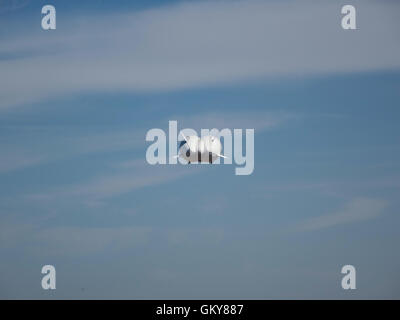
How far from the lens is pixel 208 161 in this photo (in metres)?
67.0

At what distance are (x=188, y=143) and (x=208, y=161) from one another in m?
4.29

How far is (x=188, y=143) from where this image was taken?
221ft
